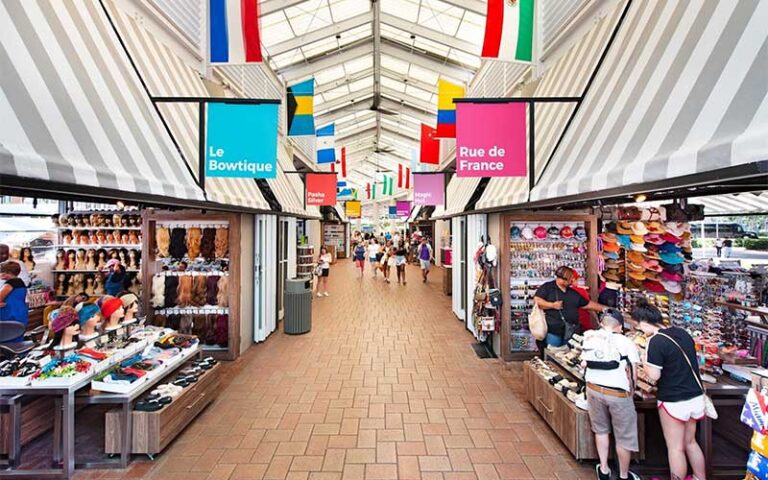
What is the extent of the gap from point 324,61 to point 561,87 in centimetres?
893

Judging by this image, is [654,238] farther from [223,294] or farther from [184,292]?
[184,292]

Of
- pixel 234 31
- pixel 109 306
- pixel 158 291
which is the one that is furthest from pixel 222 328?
pixel 234 31

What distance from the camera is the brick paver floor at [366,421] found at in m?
3.26

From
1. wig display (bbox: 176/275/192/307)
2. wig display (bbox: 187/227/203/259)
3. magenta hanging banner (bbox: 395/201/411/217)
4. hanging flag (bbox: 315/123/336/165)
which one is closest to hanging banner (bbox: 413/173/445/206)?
hanging flag (bbox: 315/123/336/165)

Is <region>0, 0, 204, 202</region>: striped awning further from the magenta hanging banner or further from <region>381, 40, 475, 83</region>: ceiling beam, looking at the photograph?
the magenta hanging banner

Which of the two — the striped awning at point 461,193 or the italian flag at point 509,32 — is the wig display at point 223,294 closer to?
the striped awning at point 461,193

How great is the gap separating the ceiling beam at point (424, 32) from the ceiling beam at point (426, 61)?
126 centimetres

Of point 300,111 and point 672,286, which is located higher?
point 300,111

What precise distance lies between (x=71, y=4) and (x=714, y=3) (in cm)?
512

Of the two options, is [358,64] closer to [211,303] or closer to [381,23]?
[381,23]

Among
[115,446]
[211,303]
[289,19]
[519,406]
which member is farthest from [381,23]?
[115,446]

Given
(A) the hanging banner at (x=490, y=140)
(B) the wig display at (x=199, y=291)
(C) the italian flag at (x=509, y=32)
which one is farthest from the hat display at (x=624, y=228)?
(B) the wig display at (x=199, y=291)

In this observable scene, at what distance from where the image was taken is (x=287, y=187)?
942 cm

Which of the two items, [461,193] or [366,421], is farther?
[461,193]
